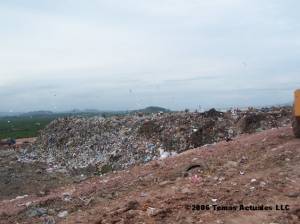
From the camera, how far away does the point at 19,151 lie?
21.7 metres

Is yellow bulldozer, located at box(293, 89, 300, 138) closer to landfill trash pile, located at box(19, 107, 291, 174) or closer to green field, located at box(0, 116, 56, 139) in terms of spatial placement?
landfill trash pile, located at box(19, 107, 291, 174)

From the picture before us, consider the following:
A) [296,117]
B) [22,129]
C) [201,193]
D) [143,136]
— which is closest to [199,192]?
[201,193]

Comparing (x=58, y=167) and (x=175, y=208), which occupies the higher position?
(x=175, y=208)

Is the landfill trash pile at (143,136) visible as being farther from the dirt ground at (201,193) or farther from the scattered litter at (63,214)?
the scattered litter at (63,214)

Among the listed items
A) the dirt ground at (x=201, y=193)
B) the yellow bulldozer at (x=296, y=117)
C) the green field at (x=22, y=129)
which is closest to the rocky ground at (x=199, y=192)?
the dirt ground at (x=201, y=193)

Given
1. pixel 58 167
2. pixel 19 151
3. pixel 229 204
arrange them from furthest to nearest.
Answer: pixel 19 151 < pixel 58 167 < pixel 229 204

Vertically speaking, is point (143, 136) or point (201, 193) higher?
point (201, 193)

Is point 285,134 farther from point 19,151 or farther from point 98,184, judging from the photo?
point 19,151

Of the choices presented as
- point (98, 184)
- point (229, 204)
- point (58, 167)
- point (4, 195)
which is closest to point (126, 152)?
point (58, 167)

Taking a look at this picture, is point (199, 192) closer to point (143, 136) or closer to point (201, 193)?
point (201, 193)

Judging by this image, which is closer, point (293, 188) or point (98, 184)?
point (293, 188)

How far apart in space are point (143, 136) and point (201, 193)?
9553 millimetres

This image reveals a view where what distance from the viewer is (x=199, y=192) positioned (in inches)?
251

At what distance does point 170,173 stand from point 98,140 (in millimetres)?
9714
